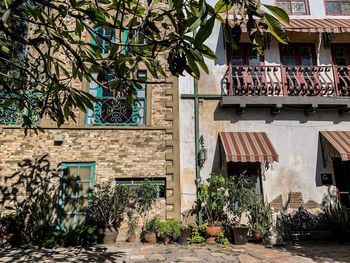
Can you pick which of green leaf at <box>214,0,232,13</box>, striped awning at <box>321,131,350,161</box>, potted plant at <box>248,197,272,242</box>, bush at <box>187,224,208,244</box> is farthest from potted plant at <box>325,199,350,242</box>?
green leaf at <box>214,0,232,13</box>

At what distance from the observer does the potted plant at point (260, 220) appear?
A: 27.6 ft

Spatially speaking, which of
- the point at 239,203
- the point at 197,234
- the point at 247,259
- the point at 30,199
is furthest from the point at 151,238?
the point at 30,199

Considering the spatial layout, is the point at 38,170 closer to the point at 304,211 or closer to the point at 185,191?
the point at 185,191

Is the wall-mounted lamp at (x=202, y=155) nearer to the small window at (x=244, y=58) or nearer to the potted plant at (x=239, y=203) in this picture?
the potted plant at (x=239, y=203)

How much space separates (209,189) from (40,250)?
493cm

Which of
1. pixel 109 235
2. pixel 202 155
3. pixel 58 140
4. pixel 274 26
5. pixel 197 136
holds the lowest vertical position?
pixel 109 235

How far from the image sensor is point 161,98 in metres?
9.92

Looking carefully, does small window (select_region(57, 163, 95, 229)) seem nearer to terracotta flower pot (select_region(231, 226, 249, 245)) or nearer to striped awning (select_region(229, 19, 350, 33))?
terracotta flower pot (select_region(231, 226, 249, 245))

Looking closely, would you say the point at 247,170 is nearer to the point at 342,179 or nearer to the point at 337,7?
the point at 342,179

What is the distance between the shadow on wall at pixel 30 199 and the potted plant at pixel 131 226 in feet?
7.32

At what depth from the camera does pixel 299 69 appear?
1008cm

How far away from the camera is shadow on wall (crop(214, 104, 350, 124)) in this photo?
9.81 meters

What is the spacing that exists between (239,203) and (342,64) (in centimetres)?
676

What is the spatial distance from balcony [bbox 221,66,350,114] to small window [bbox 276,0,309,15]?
262cm
